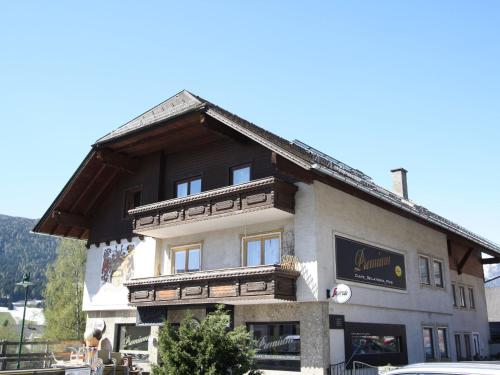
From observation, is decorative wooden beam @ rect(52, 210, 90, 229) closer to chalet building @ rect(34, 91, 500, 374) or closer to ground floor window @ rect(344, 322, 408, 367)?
chalet building @ rect(34, 91, 500, 374)

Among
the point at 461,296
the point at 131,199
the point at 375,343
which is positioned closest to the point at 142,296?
the point at 131,199

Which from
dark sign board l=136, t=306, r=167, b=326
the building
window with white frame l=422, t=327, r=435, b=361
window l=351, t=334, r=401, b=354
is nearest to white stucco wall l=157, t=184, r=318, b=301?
dark sign board l=136, t=306, r=167, b=326

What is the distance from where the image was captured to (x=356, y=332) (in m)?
17.3

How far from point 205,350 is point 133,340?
35.4 feet

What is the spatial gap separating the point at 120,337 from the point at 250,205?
10.1m

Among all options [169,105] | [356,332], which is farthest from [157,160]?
→ [356,332]

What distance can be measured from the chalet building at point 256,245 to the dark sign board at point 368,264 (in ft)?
0.21

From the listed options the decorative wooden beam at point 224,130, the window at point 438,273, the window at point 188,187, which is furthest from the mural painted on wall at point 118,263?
the window at point 438,273

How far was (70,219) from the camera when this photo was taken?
79.5 ft

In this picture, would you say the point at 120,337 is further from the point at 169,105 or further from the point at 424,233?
the point at 424,233

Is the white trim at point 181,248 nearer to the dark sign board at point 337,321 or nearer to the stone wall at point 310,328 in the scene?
the stone wall at point 310,328

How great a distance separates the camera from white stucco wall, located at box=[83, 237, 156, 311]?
21.7m

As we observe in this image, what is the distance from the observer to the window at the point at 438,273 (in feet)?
77.4

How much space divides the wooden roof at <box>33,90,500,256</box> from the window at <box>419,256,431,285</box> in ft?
5.42
